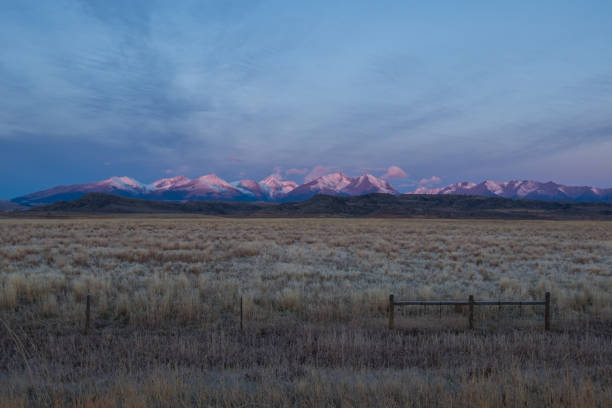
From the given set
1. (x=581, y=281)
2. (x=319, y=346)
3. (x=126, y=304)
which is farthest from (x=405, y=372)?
(x=581, y=281)

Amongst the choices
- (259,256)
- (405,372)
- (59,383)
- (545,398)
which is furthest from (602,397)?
(259,256)

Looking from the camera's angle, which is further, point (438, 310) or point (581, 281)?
point (581, 281)

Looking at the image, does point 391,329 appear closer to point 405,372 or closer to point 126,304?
point 405,372

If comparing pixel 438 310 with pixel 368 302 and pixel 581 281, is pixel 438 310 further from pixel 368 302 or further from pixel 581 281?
pixel 581 281

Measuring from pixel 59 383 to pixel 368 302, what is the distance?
7.73 meters

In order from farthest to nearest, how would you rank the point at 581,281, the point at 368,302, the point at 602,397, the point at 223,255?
the point at 223,255, the point at 581,281, the point at 368,302, the point at 602,397

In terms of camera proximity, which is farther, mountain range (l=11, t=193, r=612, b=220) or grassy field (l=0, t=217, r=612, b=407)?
mountain range (l=11, t=193, r=612, b=220)

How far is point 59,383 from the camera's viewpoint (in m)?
5.62

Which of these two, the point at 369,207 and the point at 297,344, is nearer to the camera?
the point at 297,344

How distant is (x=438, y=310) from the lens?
10477mm

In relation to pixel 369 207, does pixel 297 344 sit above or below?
below

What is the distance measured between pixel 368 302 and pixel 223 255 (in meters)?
13.0

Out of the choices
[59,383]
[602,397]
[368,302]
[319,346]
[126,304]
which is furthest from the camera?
[368,302]

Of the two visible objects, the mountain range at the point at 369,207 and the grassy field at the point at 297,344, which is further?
the mountain range at the point at 369,207
